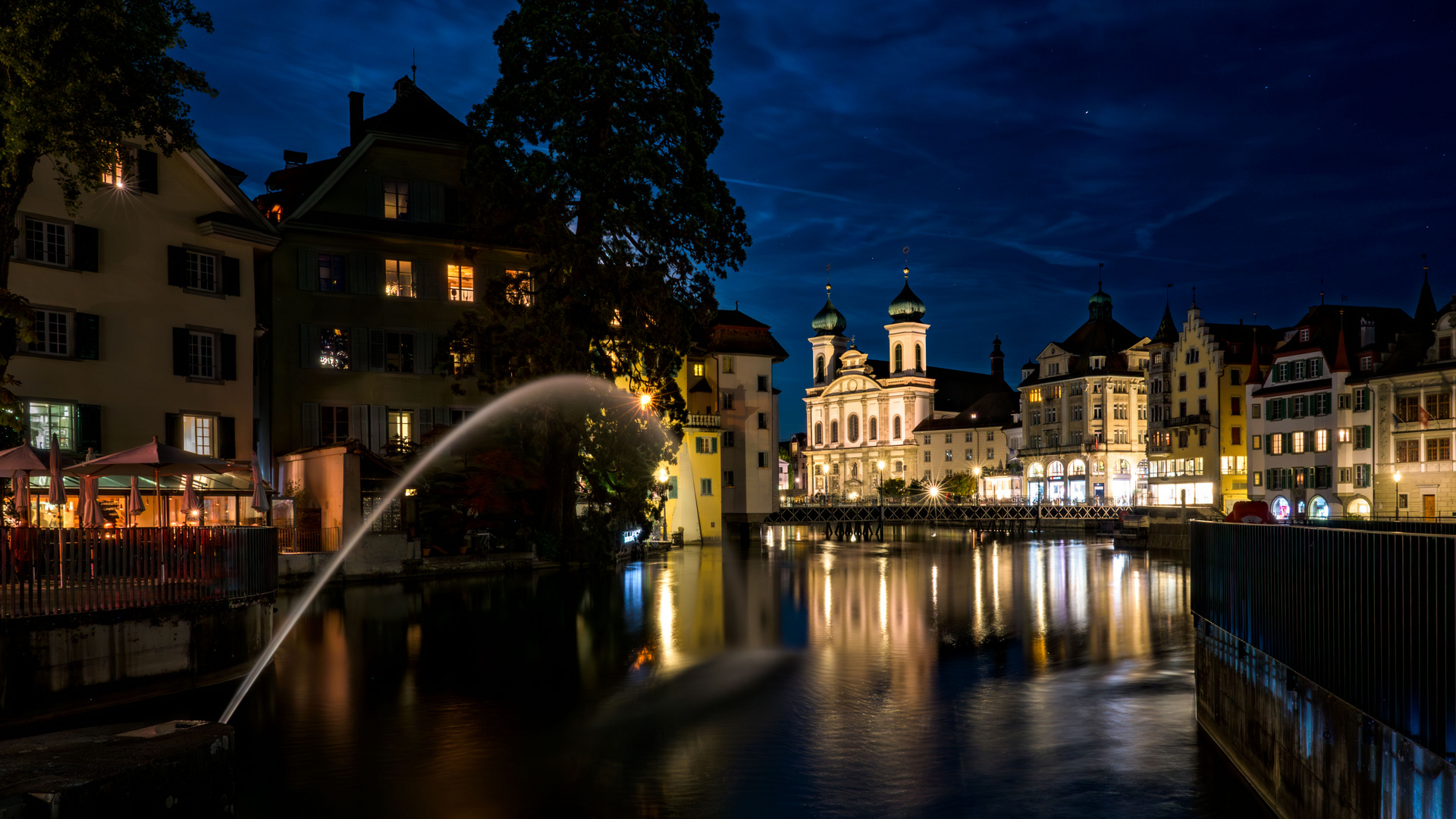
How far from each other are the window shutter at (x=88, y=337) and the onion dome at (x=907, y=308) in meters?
144

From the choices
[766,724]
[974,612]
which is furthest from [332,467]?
[766,724]

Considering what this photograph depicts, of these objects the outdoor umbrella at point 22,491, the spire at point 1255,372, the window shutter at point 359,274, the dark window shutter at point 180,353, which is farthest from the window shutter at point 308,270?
the spire at point 1255,372

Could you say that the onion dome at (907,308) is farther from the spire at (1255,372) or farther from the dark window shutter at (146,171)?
the dark window shutter at (146,171)

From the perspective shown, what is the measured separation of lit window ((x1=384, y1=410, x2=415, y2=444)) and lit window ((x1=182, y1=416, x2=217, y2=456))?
26.9ft

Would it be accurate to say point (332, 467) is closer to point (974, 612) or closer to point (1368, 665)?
point (974, 612)

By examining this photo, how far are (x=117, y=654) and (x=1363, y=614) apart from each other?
657 inches

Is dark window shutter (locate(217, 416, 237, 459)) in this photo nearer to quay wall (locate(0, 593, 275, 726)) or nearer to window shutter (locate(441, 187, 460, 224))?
window shutter (locate(441, 187, 460, 224))

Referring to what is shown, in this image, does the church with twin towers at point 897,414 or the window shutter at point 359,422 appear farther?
the church with twin towers at point 897,414

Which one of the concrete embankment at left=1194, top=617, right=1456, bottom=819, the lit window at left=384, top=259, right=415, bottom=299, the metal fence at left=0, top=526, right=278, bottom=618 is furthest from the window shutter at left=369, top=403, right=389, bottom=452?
the concrete embankment at left=1194, top=617, right=1456, bottom=819

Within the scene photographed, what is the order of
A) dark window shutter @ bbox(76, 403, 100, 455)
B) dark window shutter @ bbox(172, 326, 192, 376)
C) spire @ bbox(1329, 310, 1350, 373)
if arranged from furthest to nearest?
spire @ bbox(1329, 310, 1350, 373)
dark window shutter @ bbox(172, 326, 192, 376)
dark window shutter @ bbox(76, 403, 100, 455)

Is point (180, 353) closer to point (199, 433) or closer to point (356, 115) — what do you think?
point (199, 433)

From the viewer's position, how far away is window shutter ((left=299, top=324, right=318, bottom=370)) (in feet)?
149

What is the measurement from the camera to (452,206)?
48.7 metres

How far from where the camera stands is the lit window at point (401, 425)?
4734cm
